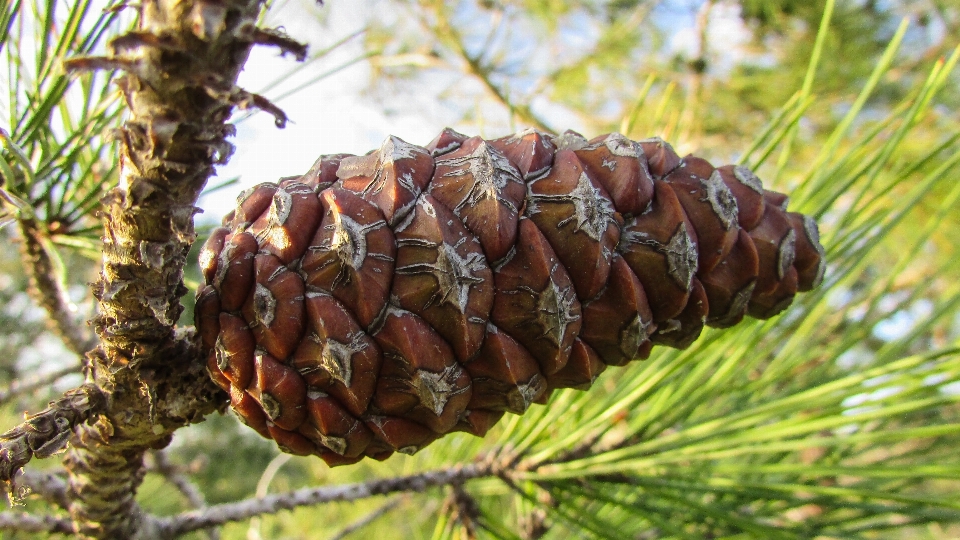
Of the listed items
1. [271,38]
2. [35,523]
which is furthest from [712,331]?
[35,523]

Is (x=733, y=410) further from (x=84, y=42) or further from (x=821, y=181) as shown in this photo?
(x=84, y=42)

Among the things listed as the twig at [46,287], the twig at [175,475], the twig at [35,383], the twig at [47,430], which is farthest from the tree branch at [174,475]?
the twig at [47,430]

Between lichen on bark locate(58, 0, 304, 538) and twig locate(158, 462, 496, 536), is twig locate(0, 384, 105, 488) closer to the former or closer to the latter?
lichen on bark locate(58, 0, 304, 538)

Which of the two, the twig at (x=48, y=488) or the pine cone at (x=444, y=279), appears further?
the twig at (x=48, y=488)

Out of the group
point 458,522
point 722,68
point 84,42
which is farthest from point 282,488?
point 722,68

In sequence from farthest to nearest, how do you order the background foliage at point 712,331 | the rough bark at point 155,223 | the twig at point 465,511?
1. the twig at point 465,511
2. the background foliage at point 712,331
3. the rough bark at point 155,223

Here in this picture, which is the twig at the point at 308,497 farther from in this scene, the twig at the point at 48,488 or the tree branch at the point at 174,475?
the tree branch at the point at 174,475
